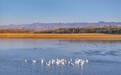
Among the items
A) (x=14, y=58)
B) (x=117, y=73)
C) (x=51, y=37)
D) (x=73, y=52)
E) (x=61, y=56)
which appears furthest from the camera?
(x=51, y=37)

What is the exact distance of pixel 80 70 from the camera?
415 inches

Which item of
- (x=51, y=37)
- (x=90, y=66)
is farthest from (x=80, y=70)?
(x=51, y=37)

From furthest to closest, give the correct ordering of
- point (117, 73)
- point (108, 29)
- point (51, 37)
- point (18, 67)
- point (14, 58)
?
point (51, 37) < point (108, 29) < point (14, 58) < point (18, 67) < point (117, 73)

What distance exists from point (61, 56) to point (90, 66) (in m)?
3.12

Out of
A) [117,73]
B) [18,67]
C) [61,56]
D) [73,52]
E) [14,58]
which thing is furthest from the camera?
[73,52]

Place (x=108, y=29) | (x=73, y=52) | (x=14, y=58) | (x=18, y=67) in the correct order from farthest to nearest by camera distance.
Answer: (x=108, y=29) < (x=73, y=52) < (x=14, y=58) < (x=18, y=67)

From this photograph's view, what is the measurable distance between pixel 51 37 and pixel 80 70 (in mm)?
17202

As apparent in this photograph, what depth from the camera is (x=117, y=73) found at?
33.0ft

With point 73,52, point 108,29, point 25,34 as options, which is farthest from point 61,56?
point 25,34

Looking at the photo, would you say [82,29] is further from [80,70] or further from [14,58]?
[80,70]

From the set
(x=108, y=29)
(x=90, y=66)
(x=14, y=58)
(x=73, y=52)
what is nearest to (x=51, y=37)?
(x=108, y=29)

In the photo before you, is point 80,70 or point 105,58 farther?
point 105,58

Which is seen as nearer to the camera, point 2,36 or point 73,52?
point 73,52

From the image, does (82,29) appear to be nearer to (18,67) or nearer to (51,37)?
(51,37)
